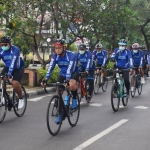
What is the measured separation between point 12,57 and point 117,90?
3261 mm

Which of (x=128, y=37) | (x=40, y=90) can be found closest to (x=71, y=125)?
(x=40, y=90)

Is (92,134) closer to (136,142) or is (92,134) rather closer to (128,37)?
(136,142)

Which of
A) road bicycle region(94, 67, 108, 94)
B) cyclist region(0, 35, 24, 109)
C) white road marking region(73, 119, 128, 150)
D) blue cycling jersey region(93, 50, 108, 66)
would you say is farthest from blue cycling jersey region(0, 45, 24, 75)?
blue cycling jersey region(93, 50, 108, 66)

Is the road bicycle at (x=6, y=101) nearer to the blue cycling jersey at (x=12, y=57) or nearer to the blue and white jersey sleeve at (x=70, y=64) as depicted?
the blue cycling jersey at (x=12, y=57)

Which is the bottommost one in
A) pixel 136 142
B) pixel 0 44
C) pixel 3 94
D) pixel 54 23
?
pixel 136 142

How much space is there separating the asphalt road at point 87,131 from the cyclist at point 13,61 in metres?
0.77

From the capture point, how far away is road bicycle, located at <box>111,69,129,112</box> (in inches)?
423

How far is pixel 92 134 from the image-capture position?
797 centimetres

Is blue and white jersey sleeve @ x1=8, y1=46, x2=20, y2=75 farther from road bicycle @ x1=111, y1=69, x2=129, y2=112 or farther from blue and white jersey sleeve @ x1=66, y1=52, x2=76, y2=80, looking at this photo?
road bicycle @ x1=111, y1=69, x2=129, y2=112

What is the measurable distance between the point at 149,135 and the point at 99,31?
44.5 ft

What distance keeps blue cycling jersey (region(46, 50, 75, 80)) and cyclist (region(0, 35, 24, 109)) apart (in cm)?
111

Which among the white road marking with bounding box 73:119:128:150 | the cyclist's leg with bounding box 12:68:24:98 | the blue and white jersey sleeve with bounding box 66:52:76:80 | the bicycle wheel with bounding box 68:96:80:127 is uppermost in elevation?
the blue and white jersey sleeve with bounding box 66:52:76:80

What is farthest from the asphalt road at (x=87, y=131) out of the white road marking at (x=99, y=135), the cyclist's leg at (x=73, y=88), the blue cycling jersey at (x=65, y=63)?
the blue cycling jersey at (x=65, y=63)

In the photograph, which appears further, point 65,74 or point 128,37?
point 128,37
